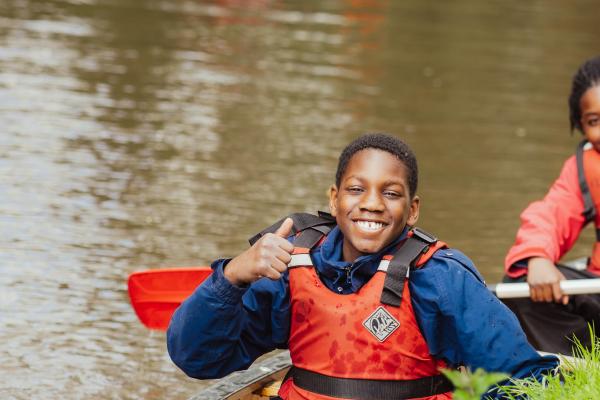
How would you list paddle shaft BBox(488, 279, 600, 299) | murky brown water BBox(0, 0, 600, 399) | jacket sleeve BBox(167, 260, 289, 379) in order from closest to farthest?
jacket sleeve BBox(167, 260, 289, 379), paddle shaft BBox(488, 279, 600, 299), murky brown water BBox(0, 0, 600, 399)

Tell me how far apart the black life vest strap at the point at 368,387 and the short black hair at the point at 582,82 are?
1956 mm

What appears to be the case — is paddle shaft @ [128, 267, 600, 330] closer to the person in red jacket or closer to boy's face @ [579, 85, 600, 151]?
the person in red jacket

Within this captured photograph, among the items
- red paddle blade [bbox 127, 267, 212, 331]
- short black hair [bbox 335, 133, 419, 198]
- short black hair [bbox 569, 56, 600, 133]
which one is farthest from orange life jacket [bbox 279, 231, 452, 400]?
short black hair [bbox 569, 56, 600, 133]

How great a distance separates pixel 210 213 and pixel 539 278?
3.31 meters

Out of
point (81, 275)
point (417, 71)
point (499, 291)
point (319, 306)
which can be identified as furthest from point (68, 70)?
point (319, 306)

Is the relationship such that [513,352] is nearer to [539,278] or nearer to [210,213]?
[539,278]

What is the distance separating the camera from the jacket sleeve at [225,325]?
9.75 feet

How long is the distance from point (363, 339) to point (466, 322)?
0.28m

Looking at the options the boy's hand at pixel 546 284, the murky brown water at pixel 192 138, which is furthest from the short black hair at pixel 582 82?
the murky brown water at pixel 192 138

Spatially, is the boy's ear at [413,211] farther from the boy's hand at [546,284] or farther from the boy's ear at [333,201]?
the boy's hand at [546,284]

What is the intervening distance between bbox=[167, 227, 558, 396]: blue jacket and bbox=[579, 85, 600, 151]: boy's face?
1644 millimetres

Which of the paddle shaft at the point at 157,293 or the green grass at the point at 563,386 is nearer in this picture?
the green grass at the point at 563,386

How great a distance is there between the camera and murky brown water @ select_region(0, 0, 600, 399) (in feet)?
18.1

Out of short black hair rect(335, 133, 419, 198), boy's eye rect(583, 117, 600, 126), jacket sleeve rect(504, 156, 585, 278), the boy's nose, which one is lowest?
jacket sleeve rect(504, 156, 585, 278)
